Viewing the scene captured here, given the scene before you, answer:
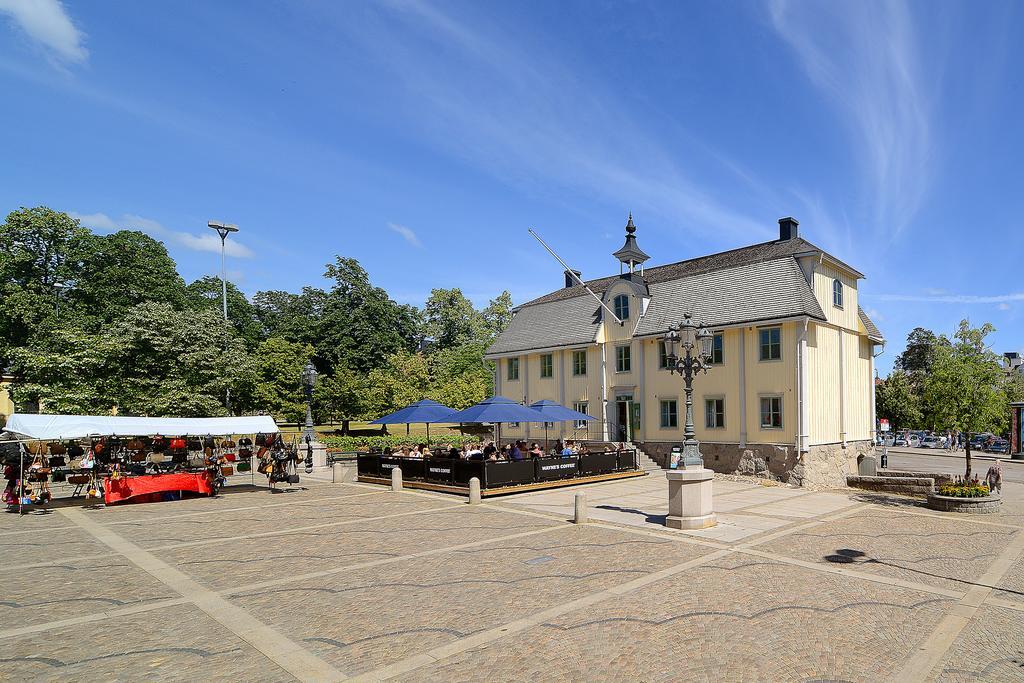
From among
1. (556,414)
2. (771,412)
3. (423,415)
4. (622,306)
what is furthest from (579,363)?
(423,415)

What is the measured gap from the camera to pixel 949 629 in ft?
23.3

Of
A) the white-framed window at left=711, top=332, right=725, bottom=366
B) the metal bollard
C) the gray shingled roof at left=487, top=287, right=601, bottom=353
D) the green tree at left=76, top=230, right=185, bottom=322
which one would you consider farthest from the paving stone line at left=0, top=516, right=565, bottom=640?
the green tree at left=76, top=230, right=185, bottom=322

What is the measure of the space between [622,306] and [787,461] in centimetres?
1006

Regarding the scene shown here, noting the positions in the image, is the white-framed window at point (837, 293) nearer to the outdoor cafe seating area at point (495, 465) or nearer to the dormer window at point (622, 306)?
the dormer window at point (622, 306)

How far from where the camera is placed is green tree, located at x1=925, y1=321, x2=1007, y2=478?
1805 cm

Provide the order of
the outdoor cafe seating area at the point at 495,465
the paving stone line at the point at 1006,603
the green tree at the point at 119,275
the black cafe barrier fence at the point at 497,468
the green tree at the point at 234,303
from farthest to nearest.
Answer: the green tree at the point at 234,303 → the green tree at the point at 119,275 → the outdoor cafe seating area at the point at 495,465 → the black cafe barrier fence at the point at 497,468 → the paving stone line at the point at 1006,603

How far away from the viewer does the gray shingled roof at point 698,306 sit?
23500mm

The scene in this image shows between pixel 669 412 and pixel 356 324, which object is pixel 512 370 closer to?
pixel 669 412

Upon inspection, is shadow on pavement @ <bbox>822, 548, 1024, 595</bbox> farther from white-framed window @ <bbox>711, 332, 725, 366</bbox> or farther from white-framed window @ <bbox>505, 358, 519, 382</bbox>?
white-framed window @ <bbox>505, 358, 519, 382</bbox>

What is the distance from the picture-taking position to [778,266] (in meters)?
24.2

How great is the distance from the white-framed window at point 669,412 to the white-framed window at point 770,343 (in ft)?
14.2

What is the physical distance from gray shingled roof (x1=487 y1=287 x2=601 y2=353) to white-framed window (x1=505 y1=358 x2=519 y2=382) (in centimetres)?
80

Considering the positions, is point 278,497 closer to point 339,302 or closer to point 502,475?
point 502,475

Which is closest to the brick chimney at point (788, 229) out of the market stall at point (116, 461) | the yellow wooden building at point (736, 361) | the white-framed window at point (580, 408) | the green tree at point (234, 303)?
the yellow wooden building at point (736, 361)
